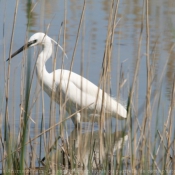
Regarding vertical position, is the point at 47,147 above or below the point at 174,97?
below

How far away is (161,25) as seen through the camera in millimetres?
7559

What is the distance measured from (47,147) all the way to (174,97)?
2.10 feet

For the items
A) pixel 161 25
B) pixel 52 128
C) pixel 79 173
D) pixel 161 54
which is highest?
pixel 161 25

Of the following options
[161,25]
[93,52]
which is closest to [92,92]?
[93,52]

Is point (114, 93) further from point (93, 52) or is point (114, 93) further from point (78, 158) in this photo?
point (78, 158)

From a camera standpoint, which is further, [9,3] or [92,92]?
[9,3]

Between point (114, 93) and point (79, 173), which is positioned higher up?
point (114, 93)

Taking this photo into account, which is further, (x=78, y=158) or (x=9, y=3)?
(x=9, y=3)

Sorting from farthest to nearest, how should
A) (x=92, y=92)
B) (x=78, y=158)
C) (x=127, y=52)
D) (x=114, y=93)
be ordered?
(x=127, y=52) → (x=114, y=93) → (x=92, y=92) → (x=78, y=158)

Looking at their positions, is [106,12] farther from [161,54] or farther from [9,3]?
[161,54]

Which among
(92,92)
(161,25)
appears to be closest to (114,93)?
(92,92)

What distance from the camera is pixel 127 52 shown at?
622 cm

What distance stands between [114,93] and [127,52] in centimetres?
116

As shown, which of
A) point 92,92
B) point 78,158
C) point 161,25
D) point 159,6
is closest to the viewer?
point 78,158
